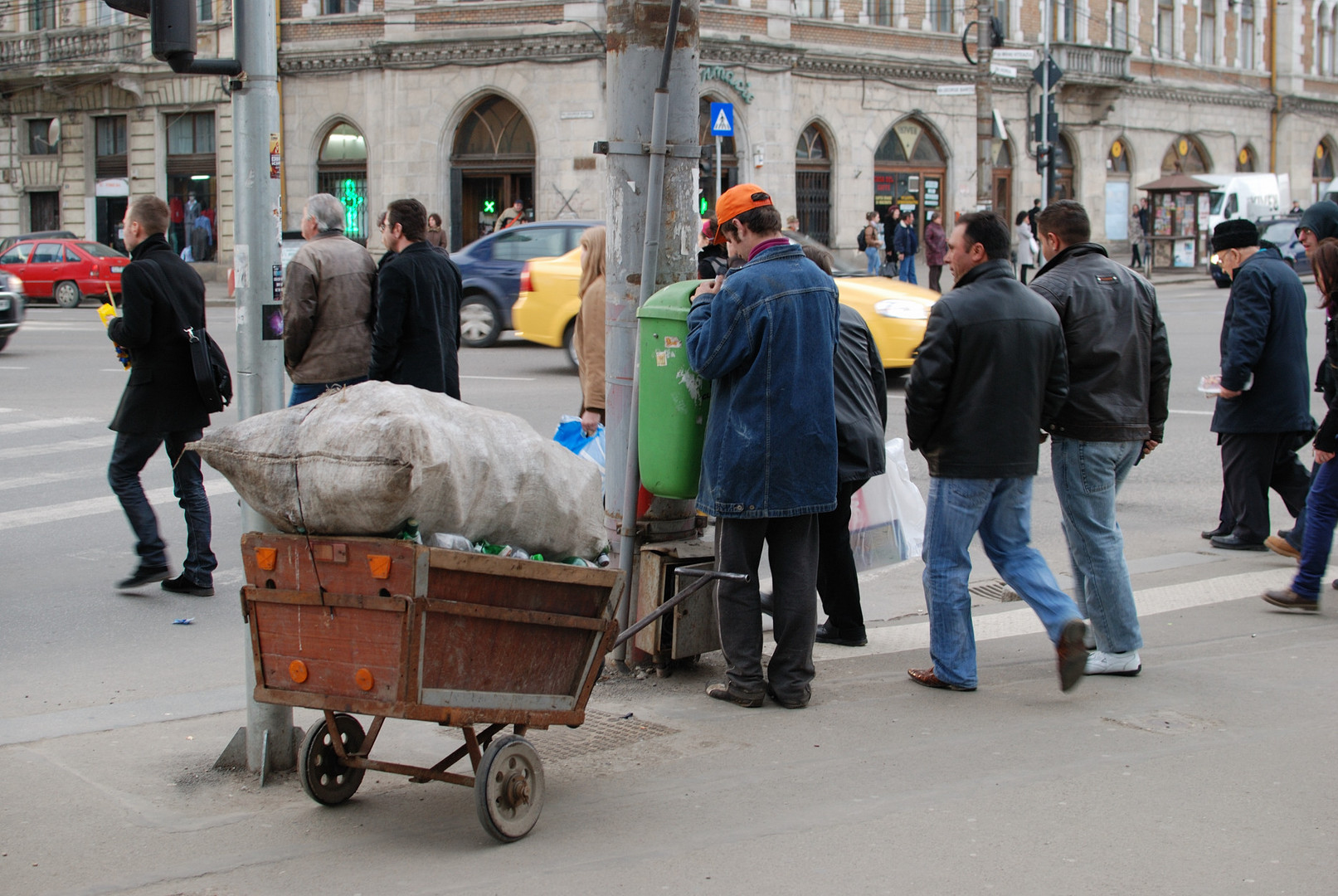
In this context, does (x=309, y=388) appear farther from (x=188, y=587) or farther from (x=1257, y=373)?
(x=1257, y=373)

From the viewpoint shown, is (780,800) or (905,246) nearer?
(780,800)

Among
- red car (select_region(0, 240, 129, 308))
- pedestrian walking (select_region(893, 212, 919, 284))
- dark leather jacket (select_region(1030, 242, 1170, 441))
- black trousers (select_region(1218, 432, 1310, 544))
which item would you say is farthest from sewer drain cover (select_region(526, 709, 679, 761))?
pedestrian walking (select_region(893, 212, 919, 284))

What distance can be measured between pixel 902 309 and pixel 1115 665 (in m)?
8.40

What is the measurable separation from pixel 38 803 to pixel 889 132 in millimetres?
32710

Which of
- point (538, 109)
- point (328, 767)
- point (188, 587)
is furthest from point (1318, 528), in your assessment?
point (538, 109)

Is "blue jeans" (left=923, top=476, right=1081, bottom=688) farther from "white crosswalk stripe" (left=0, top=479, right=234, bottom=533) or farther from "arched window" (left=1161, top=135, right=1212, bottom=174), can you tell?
"arched window" (left=1161, top=135, right=1212, bottom=174)

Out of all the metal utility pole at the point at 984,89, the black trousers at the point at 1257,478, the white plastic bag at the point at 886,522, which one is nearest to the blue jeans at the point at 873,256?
the metal utility pole at the point at 984,89

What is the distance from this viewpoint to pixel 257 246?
450 centimetres

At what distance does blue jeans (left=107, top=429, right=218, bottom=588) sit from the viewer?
673cm

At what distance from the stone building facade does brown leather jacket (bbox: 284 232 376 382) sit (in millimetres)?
21740

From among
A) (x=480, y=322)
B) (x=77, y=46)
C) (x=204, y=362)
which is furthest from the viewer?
(x=77, y=46)

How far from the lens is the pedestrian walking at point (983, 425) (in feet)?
16.6

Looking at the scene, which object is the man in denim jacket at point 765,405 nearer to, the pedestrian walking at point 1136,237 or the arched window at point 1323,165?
the pedestrian walking at point 1136,237

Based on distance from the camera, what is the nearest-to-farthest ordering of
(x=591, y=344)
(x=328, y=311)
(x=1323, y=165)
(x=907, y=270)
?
(x=591, y=344) < (x=328, y=311) < (x=907, y=270) < (x=1323, y=165)
